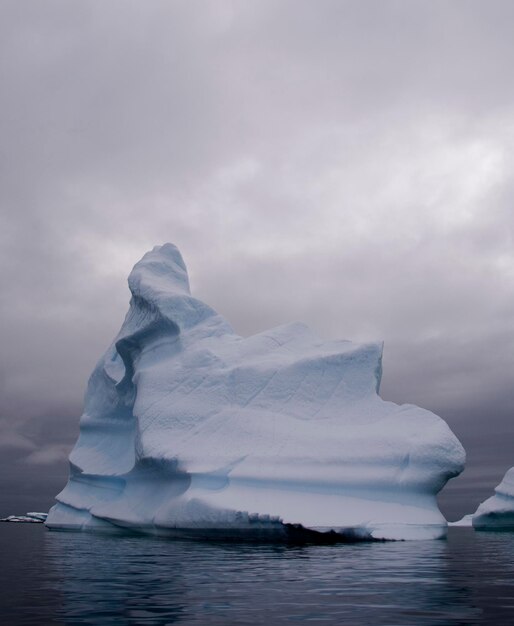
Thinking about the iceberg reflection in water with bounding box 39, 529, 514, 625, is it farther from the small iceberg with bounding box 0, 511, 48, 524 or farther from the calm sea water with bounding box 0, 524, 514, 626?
the small iceberg with bounding box 0, 511, 48, 524

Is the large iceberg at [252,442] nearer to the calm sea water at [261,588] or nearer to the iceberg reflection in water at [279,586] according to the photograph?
the iceberg reflection in water at [279,586]

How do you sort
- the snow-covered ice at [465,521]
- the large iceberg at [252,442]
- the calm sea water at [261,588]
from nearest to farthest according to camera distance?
the calm sea water at [261,588] → the large iceberg at [252,442] → the snow-covered ice at [465,521]

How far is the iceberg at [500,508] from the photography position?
2775 centimetres

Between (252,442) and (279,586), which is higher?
(252,442)

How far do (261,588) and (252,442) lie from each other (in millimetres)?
9775

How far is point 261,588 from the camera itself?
321 inches

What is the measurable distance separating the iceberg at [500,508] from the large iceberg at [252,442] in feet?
34.8

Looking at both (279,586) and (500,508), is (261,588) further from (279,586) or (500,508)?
(500,508)

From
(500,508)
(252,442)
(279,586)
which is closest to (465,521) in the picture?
(500,508)

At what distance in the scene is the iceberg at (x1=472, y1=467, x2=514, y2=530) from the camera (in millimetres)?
27750

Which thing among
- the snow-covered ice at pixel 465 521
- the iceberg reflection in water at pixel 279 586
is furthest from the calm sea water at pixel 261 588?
the snow-covered ice at pixel 465 521

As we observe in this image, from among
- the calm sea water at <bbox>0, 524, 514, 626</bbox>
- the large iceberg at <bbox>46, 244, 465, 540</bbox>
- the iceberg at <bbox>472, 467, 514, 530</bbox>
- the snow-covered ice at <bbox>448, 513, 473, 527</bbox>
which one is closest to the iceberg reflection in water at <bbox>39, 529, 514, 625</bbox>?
the calm sea water at <bbox>0, 524, 514, 626</bbox>

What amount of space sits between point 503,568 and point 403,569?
192cm

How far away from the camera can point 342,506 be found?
54.5 feet
